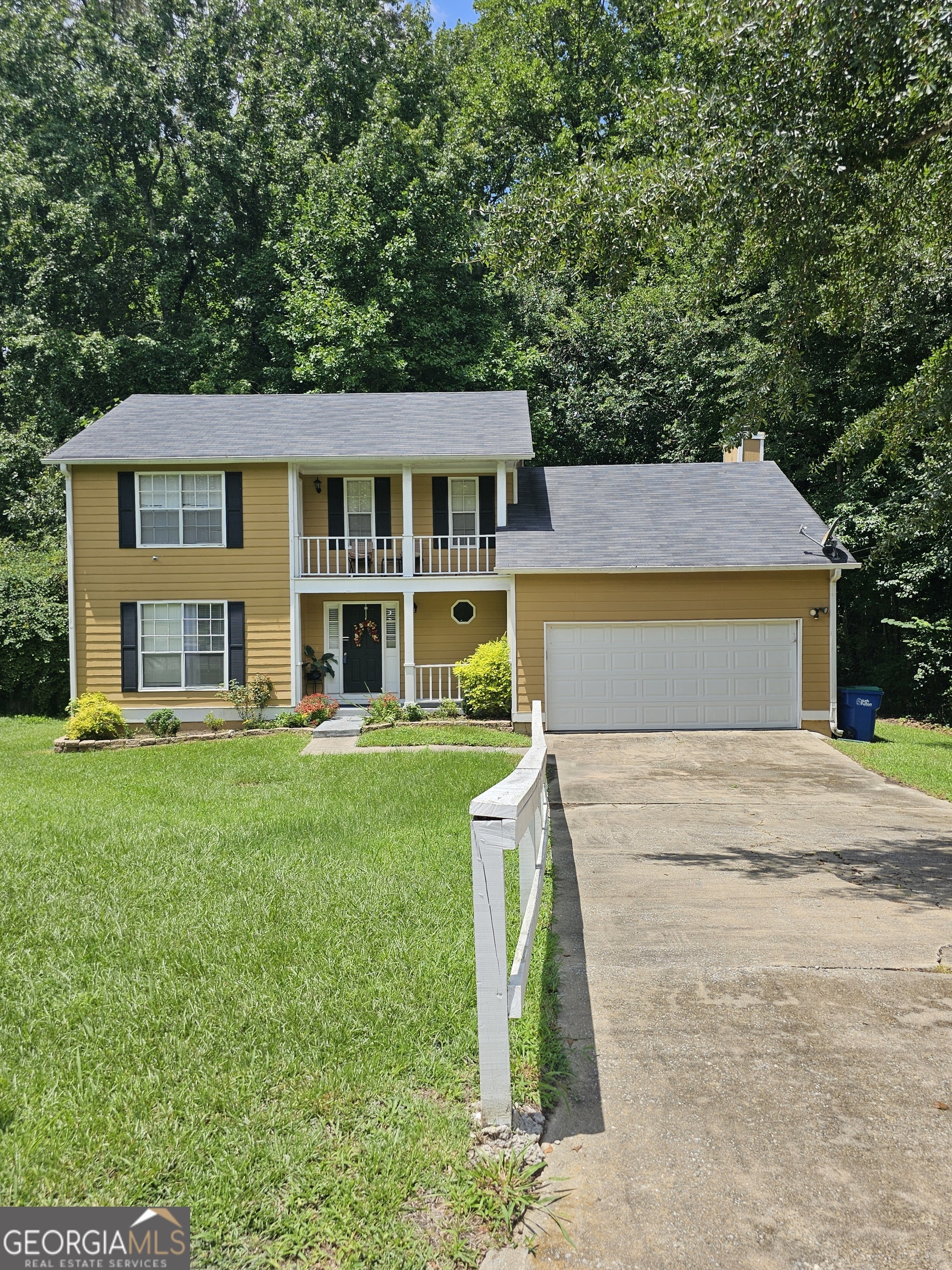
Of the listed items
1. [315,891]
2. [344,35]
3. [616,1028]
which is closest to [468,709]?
[315,891]

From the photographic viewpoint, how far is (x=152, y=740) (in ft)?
47.8

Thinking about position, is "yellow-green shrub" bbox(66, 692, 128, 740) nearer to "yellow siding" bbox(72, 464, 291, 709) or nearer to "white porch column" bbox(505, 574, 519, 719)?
"yellow siding" bbox(72, 464, 291, 709)

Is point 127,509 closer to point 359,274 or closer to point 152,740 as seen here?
point 152,740

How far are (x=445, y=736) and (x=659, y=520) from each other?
6550 mm

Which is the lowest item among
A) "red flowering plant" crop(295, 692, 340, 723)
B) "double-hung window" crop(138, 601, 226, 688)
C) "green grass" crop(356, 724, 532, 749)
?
"green grass" crop(356, 724, 532, 749)

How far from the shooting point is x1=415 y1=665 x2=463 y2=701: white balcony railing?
55.4ft

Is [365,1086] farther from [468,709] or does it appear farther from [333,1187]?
[468,709]

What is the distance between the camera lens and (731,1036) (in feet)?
11.5

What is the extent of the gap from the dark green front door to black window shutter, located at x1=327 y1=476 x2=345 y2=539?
1.66 meters

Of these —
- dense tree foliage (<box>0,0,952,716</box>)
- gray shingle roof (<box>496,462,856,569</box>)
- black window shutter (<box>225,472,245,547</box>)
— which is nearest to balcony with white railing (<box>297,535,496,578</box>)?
gray shingle roof (<box>496,462,856,569</box>)

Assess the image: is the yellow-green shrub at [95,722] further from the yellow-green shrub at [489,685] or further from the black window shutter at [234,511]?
the yellow-green shrub at [489,685]

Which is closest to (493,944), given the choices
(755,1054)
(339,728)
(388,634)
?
(755,1054)

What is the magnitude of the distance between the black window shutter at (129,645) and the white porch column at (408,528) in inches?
213

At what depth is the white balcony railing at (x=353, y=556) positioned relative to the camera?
55.6 ft
